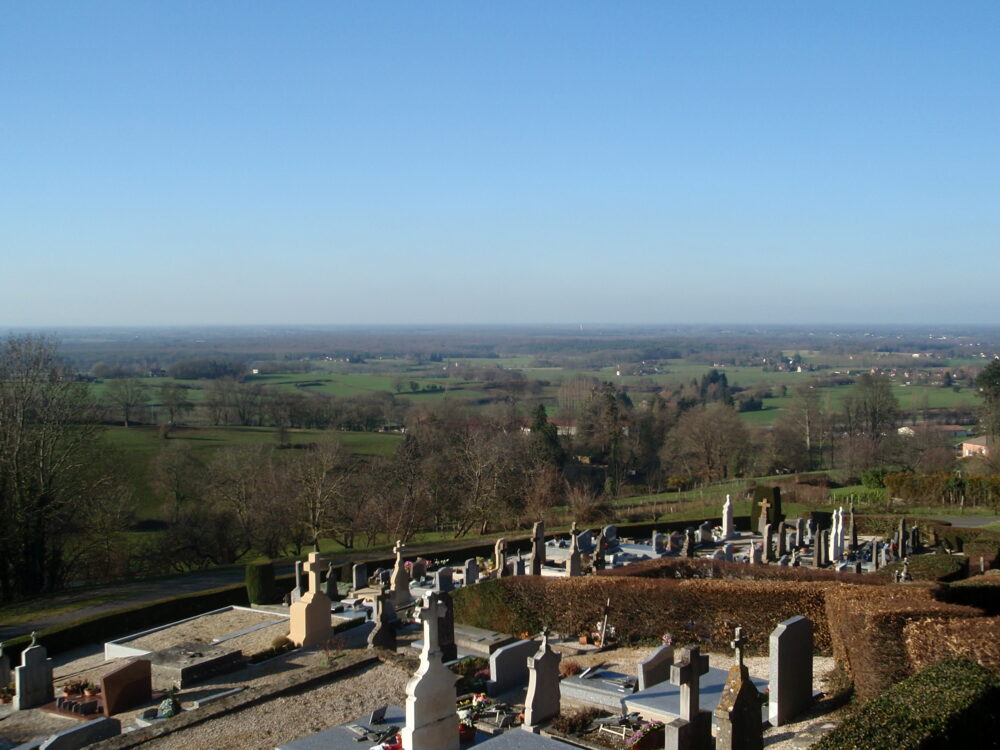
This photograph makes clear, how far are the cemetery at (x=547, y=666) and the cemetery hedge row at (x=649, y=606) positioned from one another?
3 centimetres

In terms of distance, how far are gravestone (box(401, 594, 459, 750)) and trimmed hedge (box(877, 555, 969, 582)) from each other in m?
12.5

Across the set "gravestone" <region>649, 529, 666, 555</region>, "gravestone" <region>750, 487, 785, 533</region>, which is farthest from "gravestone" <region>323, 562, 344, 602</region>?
"gravestone" <region>750, 487, 785, 533</region>

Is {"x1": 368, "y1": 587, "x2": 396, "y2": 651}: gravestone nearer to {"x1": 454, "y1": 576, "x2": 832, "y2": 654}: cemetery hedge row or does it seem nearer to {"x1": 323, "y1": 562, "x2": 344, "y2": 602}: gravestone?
{"x1": 454, "y1": 576, "x2": 832, "y2": 654}: cemetery hedge row

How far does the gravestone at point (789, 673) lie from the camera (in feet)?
32.8

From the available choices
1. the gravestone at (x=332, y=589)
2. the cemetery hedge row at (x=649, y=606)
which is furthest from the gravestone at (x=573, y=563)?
the gravestone at (x=332, y=589)

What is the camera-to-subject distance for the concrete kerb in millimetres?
10797

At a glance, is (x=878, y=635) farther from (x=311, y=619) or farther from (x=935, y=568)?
(x=311, y=619)

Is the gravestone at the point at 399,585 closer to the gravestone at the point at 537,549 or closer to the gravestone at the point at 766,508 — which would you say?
the gravestone at the point at 537,549

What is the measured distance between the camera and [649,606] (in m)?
15.6

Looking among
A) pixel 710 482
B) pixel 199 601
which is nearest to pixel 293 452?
pixel 710 482

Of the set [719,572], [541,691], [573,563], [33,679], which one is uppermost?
[541,691]

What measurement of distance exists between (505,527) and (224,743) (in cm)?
2860

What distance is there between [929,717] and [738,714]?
5.26ft

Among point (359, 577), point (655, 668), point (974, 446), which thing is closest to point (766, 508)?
point (359, 577)
